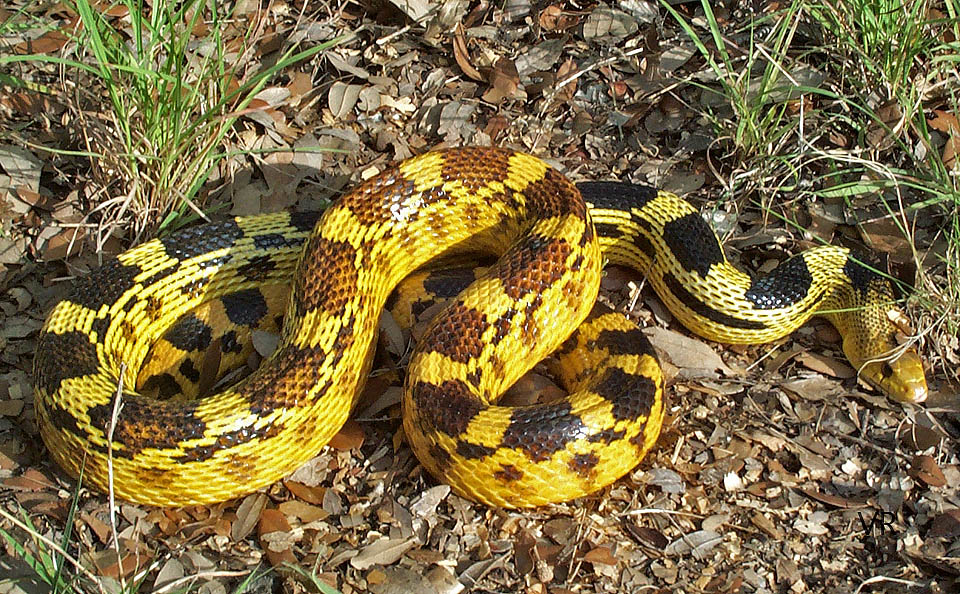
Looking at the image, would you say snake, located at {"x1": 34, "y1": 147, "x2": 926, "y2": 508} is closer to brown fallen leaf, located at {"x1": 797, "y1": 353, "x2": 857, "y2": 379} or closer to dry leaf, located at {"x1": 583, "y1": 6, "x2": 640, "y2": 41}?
brown fallen leaf, located at {"x1": 797, "y1": 353, "x2": 857, "y2": 379}

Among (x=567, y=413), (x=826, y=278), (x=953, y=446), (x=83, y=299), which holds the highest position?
(x=83, y=299)

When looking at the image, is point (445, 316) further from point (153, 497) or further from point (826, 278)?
point (826, 278)

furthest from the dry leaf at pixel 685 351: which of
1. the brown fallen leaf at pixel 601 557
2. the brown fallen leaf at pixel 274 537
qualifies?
the brown fallen leaf at pixel 274 537

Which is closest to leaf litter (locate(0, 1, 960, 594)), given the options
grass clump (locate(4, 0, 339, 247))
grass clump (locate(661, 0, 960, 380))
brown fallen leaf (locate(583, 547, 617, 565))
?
brown fallen leaf (locate(583, 547, 617, 565))

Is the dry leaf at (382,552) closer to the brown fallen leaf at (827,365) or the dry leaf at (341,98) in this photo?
the brown fallen leaf at (827,365)

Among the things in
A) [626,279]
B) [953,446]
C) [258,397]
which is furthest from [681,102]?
[258,397]

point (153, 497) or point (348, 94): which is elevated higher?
point (348, 94)
